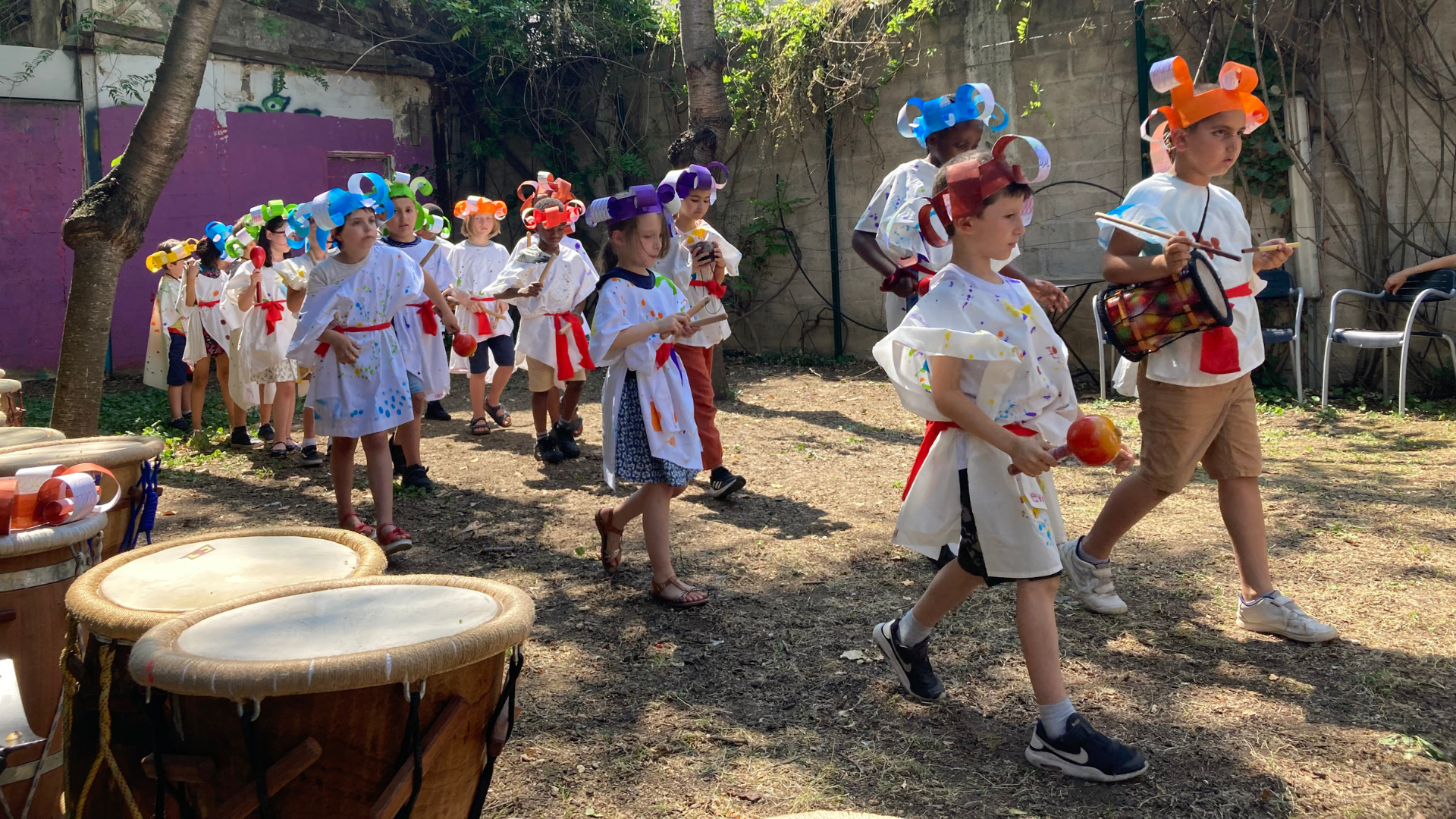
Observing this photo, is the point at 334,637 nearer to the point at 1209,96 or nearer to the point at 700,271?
the point at 1209,96

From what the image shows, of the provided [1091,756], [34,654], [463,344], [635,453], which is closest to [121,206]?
[463,344]

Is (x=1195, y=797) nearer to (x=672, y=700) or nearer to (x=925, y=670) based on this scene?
(x=925, y=670)

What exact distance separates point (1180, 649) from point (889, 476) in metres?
2.69

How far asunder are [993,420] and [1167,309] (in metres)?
0.93

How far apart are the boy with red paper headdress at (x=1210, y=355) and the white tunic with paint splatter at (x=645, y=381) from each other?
1.53 metres

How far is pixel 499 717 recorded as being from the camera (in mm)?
1978

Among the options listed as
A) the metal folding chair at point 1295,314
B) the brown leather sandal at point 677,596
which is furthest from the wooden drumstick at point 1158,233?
the metal folding chair at point 1295,314

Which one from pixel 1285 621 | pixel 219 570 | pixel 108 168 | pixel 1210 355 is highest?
pixel 108 168

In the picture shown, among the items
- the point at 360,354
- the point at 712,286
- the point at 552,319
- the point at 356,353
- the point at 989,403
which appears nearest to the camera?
the point at 989,403

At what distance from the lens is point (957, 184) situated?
109 inches

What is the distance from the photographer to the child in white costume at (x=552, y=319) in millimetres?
6766

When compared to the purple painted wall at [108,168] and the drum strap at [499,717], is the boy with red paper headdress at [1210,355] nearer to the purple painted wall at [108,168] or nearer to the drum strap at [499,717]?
the drum strap at [499,717]

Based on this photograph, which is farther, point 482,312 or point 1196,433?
point 482,312

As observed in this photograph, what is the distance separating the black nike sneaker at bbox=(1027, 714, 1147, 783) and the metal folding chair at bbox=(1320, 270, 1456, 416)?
5.05 meters
